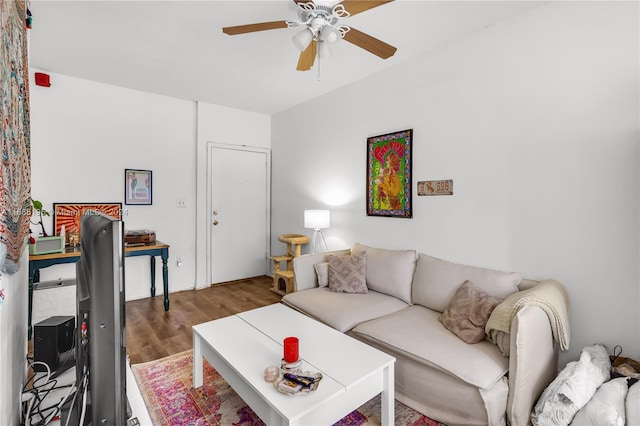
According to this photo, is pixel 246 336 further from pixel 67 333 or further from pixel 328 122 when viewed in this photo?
pixel 328 122

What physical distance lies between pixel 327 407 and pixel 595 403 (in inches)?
49.4

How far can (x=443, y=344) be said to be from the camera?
1.84 metres

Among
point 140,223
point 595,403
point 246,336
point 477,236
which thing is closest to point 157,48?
point 140,223

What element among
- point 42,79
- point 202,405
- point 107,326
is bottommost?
point 202,405

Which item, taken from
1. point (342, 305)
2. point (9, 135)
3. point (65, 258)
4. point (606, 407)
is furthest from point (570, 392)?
point (65, 258)

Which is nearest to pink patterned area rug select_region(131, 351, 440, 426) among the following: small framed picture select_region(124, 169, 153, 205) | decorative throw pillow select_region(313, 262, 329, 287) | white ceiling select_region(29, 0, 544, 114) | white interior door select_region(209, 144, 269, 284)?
decorative throw pillow select_region(313, 262, 329, 287)

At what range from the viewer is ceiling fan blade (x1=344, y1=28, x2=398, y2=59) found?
1915 mm

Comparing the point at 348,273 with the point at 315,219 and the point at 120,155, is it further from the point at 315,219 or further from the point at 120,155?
the point at 120,155

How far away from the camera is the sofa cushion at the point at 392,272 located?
8.81 feet

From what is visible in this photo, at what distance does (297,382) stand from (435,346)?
2.93 feet

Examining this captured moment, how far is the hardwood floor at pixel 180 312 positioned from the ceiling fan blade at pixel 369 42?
8.71 feet

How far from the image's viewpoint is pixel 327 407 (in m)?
1.37

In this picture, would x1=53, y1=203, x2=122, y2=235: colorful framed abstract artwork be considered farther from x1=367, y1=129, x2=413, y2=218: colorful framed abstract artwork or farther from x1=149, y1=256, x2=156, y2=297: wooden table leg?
x1=367, y1=129, x2=413, y2=218: colorful framed abstract artwork

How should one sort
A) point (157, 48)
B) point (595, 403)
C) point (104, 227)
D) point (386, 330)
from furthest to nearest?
point (157, 48) → point (386, 330) → point (595, 403) → point (104, 227)
